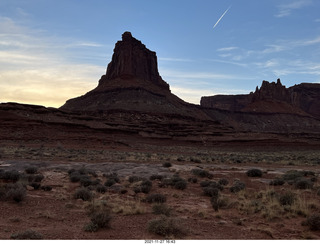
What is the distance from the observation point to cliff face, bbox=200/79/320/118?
14475cm

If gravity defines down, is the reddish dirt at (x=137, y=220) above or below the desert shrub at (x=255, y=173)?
above

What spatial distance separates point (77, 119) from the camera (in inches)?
2562

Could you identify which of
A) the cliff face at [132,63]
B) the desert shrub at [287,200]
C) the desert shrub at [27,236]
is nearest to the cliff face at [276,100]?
the cliff face at [132,63]

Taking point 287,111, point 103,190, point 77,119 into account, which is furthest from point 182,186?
point 287,111

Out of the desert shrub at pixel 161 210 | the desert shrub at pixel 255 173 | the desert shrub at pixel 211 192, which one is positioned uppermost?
the desert shrub at pixel 161 210

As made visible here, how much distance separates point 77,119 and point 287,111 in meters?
114

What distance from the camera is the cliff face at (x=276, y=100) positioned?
5699 inches

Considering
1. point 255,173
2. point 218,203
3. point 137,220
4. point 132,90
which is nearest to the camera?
point 137,220

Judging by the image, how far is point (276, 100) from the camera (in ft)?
493

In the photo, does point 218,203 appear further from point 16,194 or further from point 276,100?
point 276,100

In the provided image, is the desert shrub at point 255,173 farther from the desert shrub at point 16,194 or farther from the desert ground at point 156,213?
the desert shrub at point 16,194

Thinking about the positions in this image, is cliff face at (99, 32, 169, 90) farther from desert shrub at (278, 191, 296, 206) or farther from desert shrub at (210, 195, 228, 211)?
desert shrub at (278, 191, 296, 206)

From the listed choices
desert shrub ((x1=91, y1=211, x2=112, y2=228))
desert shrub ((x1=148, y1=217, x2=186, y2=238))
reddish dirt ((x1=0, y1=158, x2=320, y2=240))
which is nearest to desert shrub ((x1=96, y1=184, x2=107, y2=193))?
reddish dirt ((x1=0, y1=158, x2=320, y2=240))

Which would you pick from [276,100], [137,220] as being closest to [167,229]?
[137,220]
